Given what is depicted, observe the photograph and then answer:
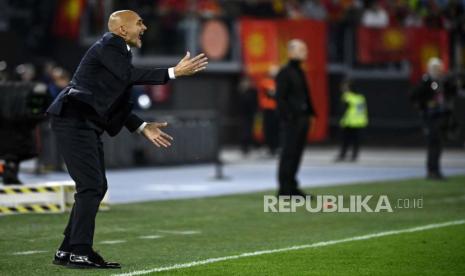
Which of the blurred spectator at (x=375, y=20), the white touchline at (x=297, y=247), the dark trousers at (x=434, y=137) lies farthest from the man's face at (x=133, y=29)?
the blurred spectator at (x=375, y=20)

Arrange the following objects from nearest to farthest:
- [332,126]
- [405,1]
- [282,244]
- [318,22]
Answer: [282,244] → [405,1] → [318,22] → [332,126]

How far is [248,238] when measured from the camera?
507 inches

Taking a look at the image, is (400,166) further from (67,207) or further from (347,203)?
(67,207)

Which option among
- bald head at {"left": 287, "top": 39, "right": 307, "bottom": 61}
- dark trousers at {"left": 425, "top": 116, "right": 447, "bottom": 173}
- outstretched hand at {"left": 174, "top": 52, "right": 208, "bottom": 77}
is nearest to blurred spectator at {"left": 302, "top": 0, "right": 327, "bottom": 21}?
dark trousers at {"left": 425, "top": 116, "right": 447, "bottom": 173}

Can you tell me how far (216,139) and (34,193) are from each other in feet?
35.8

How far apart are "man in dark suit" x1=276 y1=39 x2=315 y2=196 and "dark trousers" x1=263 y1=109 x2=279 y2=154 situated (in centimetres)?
1349

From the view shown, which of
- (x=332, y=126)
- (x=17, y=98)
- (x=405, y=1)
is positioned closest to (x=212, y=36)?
(x=332, y=126)

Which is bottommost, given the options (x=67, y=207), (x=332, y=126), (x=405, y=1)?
(x=332, y=126)

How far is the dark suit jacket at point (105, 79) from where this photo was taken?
1012 centimetres

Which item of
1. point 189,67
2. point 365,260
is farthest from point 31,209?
point 189,67

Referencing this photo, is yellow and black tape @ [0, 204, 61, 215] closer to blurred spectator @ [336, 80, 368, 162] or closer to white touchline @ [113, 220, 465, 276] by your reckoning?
white touchline @ [113, 220, 465, 276]

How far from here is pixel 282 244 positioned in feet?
40.2

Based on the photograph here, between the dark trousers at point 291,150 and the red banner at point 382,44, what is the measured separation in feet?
59.8

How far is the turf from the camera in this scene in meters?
10.4
